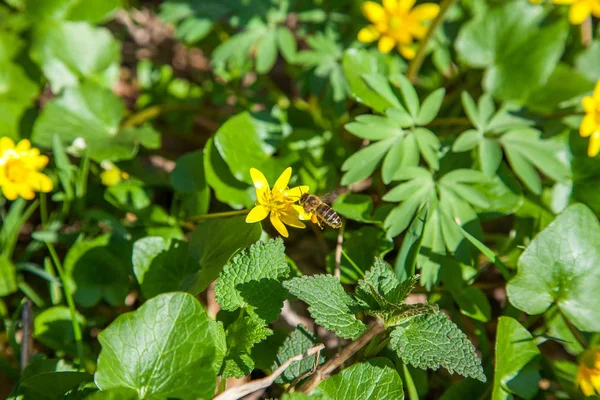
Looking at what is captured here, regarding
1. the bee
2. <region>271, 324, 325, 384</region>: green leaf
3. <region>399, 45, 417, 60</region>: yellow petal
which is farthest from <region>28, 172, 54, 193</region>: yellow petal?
<region>399, 45, 417, 60</region>: yellow petal

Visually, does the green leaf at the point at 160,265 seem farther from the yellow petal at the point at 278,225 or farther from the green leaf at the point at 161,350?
the yellow petal at the point at 278,225

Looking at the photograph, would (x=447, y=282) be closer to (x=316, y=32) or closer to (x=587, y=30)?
(x=316, y=32)

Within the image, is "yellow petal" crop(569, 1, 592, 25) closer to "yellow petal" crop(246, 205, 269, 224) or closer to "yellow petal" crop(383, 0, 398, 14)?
"yellow petal" crop(383, 0, 398, 14)

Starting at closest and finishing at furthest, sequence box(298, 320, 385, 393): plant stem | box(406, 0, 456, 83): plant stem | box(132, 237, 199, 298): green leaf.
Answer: box(298, 320, 385, 393): plant stem → box(132, 237, 199, 298): green leaf → box(406, 0, 456, 83): plant stem

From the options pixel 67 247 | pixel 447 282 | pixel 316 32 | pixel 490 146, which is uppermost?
pixel 316 32

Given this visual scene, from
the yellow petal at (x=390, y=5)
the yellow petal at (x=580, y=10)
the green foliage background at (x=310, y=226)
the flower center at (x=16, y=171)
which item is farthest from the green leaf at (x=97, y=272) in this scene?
the yellow petal at (x=580, y=10)

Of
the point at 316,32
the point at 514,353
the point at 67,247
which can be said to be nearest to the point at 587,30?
the point at 316,32

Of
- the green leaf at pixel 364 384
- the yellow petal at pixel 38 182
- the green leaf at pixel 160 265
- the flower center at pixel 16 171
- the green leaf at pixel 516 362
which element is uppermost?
the flower center at pixel 16 171
